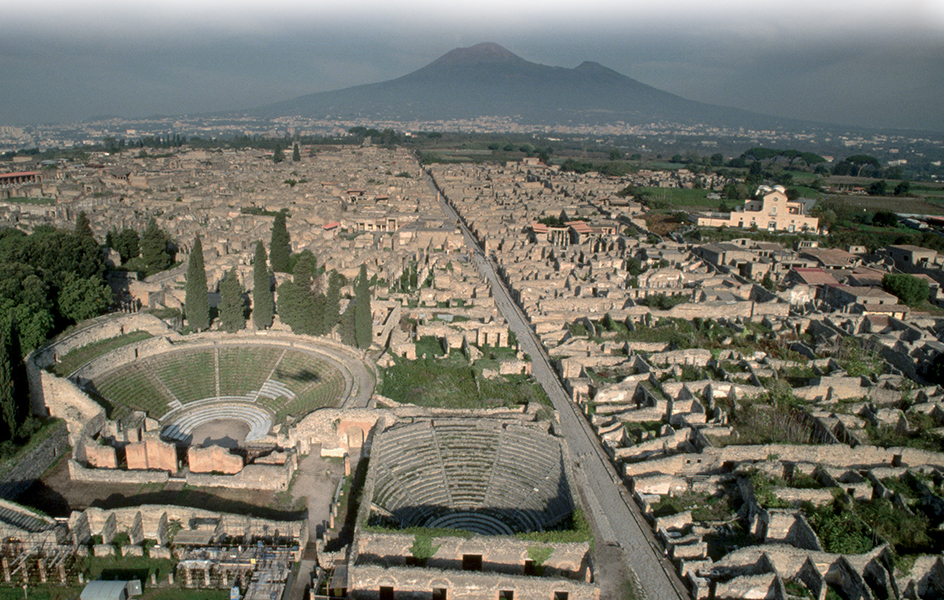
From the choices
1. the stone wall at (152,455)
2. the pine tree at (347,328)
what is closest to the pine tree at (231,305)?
the pine tree at (347,328)

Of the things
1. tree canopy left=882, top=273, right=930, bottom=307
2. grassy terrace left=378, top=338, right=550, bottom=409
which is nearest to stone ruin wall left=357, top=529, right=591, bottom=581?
grassy terrace left=378, top=338, right=550, bottom=409

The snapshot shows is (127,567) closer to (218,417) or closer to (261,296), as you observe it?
(218,417)

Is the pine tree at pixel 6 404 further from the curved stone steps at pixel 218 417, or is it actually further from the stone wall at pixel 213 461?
the stone wall at pixel 213 461

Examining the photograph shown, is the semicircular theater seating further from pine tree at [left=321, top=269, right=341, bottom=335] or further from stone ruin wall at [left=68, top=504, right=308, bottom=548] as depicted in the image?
pine tree at [left=321, top=269, right=341, bottom=335]

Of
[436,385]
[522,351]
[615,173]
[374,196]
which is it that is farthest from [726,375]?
[615,173]

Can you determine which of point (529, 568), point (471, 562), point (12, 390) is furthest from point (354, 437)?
point (12, 390)

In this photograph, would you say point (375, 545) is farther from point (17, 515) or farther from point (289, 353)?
point (289, 353)

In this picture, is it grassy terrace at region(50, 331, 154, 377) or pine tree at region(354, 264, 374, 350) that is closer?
grassy terrace at region(50, 331, 154, 377)
